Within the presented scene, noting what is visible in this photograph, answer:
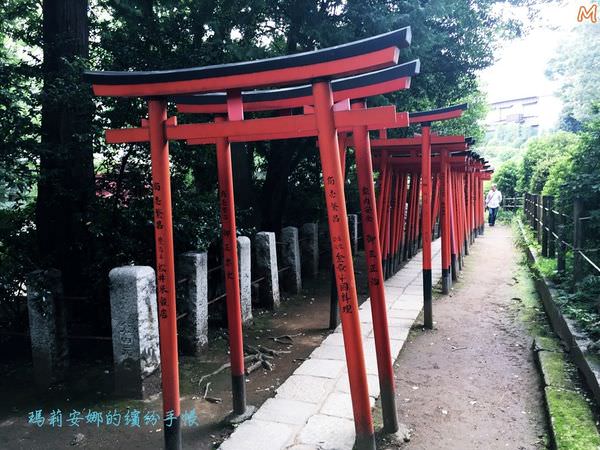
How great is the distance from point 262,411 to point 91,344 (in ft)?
9.02

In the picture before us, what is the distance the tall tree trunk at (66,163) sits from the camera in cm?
543

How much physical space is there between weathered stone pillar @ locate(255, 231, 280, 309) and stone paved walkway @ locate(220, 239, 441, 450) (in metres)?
1.49

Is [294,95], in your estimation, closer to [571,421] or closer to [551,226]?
[571,421]

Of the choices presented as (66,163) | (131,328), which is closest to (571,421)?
(131,328)

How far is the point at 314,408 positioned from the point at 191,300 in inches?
78.5

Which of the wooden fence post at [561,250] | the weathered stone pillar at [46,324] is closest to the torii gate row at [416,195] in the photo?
the wooden fence post at [561,250]

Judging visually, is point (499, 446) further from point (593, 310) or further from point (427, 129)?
point (427, 129)

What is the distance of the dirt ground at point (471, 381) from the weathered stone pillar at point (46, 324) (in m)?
3.38

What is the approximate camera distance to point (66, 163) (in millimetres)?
5664

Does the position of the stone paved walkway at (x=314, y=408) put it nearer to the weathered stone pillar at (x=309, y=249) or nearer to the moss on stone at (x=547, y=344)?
the moss on stone at (x=547, y=344)

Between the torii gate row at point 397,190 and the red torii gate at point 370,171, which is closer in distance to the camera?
the red torii gate at point 370,171

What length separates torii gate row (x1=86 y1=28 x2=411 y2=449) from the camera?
275 cm

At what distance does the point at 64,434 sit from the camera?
3.89 m

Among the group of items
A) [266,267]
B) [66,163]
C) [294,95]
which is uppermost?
[294,95]
